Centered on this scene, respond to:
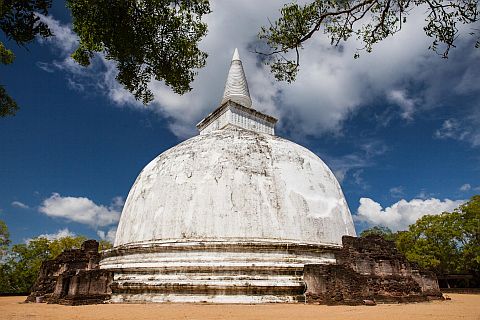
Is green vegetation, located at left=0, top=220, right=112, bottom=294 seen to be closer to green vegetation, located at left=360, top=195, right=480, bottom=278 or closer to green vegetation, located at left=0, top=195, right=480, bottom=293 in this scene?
green vegetation, located at left=0, top=195, right=480, bottom=293

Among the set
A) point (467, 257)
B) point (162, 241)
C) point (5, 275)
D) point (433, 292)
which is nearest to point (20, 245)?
point (5, 275)

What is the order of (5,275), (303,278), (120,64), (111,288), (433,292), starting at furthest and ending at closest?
(5,275) → (433,292) → (111,288) → (303,278) → (120,64)

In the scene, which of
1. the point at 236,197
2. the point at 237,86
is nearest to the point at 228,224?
the point at 236,197

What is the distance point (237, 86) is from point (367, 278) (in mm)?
14286

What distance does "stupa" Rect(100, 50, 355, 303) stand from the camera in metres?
12.4

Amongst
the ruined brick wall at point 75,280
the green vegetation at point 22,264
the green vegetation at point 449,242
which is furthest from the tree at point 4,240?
the green vegetation at point 449,242

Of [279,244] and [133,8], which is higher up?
[133,8]

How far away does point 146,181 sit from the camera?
631 inches

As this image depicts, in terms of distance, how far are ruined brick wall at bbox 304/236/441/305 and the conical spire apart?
11.5 meters

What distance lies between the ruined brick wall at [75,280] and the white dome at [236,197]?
182 cm

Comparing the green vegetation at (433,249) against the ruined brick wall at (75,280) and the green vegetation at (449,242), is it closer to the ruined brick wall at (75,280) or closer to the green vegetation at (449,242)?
the green vegetation at (449,242)

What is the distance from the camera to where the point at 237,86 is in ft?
73.8

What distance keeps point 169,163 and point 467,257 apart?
22095 mm

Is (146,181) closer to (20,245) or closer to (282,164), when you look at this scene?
(282,164)
